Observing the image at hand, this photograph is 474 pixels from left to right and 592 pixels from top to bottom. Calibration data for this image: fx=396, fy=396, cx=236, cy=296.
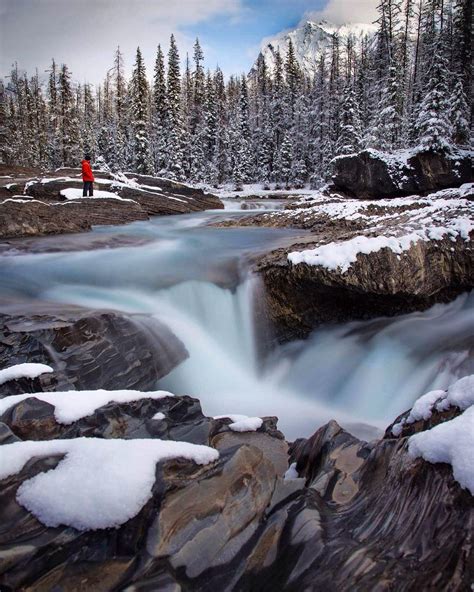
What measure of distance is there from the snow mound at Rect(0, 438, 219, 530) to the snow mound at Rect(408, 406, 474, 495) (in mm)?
1267

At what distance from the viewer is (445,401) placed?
2.80 m

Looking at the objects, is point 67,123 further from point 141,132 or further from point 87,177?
point 87,177

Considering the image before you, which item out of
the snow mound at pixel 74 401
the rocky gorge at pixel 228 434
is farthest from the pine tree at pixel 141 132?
the snow mound at pixel 74 401

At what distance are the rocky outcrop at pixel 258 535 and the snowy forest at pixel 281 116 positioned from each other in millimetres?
24075

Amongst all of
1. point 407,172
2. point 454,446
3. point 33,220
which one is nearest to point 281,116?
point 407,172

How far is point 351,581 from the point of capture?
1.66m

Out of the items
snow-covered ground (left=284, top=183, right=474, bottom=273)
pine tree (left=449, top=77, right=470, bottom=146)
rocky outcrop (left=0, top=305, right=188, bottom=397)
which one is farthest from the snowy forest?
rocky outcrop (left=0, top=305, right=188, bottom=397)

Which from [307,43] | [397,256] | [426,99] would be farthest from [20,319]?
[307,43]

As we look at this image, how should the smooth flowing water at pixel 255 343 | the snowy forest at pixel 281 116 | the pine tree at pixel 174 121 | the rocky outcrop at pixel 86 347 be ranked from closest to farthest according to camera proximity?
1. the rocky outcrop at pixel 86 347
2. the smooth flowing water at pixel 255 343
3. the snowy forest at pixel 281 116
4. the pine tree at pixel 174 121

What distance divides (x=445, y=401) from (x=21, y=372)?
3613mm

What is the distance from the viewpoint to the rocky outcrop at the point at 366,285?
6521 millimetres

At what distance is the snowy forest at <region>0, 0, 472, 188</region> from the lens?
2912cm

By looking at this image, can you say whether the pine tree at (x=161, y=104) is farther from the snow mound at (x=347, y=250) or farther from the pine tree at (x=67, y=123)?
the snow mound at (x=347, y=250)

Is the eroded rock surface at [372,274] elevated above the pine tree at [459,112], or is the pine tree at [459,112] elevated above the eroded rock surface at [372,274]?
the pine tree at [459,112]
